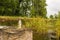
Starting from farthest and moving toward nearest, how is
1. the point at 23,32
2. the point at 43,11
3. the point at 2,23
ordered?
the point at 43,11
the point at 2,23
the point at 23,32

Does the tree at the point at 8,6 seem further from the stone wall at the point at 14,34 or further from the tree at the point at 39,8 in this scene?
the stone wall at the point at 14,34

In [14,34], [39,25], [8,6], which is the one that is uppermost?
[8,6]

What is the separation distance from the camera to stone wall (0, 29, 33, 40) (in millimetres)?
6932

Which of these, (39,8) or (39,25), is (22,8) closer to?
(39,8)

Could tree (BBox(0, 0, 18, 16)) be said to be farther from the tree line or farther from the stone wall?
the stone wall

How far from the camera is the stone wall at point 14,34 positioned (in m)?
6.93

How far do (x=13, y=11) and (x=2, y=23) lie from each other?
11289 millimetres

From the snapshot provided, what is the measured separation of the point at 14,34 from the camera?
→ 7.14 m

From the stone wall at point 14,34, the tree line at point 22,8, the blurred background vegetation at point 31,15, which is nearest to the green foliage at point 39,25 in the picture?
the blurred background vegetation at point 31,15

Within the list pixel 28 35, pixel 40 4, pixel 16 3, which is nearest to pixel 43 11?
pixel 40 4

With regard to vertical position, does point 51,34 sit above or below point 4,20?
below

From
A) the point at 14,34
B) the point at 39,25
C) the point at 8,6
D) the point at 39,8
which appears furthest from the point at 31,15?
the point at 14,34

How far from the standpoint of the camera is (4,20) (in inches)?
358

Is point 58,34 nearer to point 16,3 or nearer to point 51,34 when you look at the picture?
point 51,34
